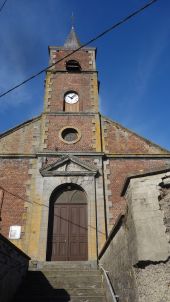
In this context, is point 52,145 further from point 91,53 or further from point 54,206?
point 91,53

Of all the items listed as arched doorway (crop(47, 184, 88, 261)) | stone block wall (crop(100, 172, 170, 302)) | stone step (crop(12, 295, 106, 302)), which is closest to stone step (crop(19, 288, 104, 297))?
stone step (crop(12, 295, 106, 302))

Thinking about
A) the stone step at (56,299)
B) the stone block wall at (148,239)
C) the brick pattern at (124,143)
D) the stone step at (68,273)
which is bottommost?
the stone step at (56,299)

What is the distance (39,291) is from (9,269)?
4.08 feet

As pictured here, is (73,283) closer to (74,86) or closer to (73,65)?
(74,86)

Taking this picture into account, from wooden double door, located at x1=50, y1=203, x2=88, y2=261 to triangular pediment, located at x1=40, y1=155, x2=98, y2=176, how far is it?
1.35m

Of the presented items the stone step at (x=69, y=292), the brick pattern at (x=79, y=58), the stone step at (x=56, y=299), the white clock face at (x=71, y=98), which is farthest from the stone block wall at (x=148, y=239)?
the brick pattern at (x=79, y=58)

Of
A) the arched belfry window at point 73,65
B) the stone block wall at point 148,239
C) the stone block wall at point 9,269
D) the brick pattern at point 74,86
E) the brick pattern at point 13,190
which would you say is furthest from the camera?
the arched belfry window at point 73,65

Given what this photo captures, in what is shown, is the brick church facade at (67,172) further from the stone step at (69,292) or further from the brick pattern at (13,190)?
the stone step at (69,292)

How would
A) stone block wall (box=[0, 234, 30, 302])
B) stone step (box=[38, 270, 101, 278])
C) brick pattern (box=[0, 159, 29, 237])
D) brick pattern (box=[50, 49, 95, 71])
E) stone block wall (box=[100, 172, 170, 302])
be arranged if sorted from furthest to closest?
brick pattern (box=[50, 49, 95, 71])
brick pattern (box=[0, 159, 29, 237])
stone step (box=[38, 270, 101, 278])
stone block wall (box=[0, 234, 30, 302])
stone block wall (box=[100, 172, 170, 302])

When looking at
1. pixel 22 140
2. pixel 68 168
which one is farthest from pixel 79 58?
pixel 68 168

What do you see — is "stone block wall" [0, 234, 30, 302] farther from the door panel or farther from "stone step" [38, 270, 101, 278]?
the door panel

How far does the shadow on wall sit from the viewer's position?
6.87 m

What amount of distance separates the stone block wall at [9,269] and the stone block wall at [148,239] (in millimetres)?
3111

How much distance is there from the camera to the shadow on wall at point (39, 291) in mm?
6867
